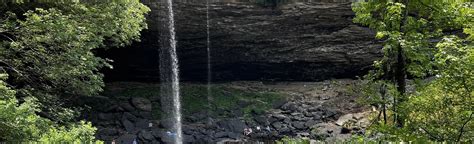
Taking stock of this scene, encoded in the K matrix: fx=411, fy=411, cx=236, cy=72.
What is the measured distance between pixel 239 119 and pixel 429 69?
12688 mm

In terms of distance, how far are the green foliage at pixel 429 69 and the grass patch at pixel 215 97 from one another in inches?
489

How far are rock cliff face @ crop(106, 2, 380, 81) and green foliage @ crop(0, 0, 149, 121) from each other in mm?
7988

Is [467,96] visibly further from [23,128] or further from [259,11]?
[259,11]

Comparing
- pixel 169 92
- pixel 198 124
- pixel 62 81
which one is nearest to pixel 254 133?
pixel 198 124

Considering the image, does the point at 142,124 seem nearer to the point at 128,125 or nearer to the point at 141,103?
the point at 128,125

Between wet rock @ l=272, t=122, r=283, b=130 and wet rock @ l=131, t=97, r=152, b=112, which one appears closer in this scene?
wet rock @ l=272, t=122, r=283, b=130

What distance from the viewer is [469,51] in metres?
4.23

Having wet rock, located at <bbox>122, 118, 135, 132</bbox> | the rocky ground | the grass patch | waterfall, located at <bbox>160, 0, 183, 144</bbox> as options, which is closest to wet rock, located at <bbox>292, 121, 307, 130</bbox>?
the rocky ground

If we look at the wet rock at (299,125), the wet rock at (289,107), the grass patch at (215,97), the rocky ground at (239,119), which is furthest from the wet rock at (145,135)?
the wet rock at (289,107)

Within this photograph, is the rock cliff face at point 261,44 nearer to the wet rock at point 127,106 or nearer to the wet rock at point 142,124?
the wet rock at point 127,106

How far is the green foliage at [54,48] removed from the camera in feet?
23.0

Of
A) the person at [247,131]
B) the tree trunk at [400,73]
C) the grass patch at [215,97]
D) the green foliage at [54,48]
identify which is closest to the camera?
the tree trunk at [400,73]

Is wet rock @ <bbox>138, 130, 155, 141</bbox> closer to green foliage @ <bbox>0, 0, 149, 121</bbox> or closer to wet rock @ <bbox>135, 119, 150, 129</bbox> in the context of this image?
wet rock @ <bbox>135, 119, 150, 129</bbox>

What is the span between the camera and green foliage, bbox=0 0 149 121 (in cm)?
702
